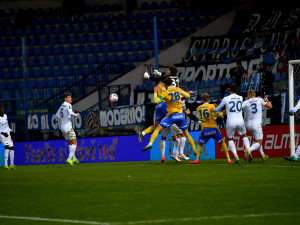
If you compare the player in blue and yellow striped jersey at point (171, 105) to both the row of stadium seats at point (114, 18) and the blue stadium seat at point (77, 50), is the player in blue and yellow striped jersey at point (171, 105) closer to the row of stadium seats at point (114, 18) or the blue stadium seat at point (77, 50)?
the blue stadium seat at point (77, 50)

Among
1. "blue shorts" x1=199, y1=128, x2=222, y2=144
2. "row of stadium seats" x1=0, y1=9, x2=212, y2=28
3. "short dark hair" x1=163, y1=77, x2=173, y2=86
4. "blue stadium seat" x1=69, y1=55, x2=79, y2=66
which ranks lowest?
"blue shorts" x1=199, y1=128, x2=222, y2=144

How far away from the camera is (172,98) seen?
14.5 metres

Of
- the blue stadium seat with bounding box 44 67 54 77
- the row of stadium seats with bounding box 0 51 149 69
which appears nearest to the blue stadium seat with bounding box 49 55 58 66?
the row of stadium seats with bounding box 0 51 149 69

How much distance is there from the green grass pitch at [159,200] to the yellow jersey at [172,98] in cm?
388

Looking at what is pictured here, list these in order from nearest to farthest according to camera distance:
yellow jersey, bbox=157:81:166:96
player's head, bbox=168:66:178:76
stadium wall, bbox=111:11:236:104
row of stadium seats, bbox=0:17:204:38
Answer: yellow jersey, bbox=157:81:166:96
player's head, bbox=168:66:178:76
stadium wall, bbox=111:11:236:104
row of stadium seats, bbox=0:17:204:38

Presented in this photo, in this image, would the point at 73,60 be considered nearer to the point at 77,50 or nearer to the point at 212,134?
the point at 77,50

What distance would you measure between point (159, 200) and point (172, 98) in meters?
7.34

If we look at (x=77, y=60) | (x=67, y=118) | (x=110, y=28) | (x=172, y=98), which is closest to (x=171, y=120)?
(x=172, y=98)

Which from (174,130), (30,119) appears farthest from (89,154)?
(174,130)

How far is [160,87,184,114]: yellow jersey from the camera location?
1449cm

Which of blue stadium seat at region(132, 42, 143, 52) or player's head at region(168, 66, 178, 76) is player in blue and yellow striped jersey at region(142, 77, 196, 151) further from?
blue stadium seat at region(132, 42, 143, 52)

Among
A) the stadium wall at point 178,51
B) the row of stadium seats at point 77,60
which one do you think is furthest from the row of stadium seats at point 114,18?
the row of stadium seats at point 77,60

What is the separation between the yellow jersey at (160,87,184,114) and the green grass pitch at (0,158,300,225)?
12.7 feet

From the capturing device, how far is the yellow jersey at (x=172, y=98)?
14.5 meters
